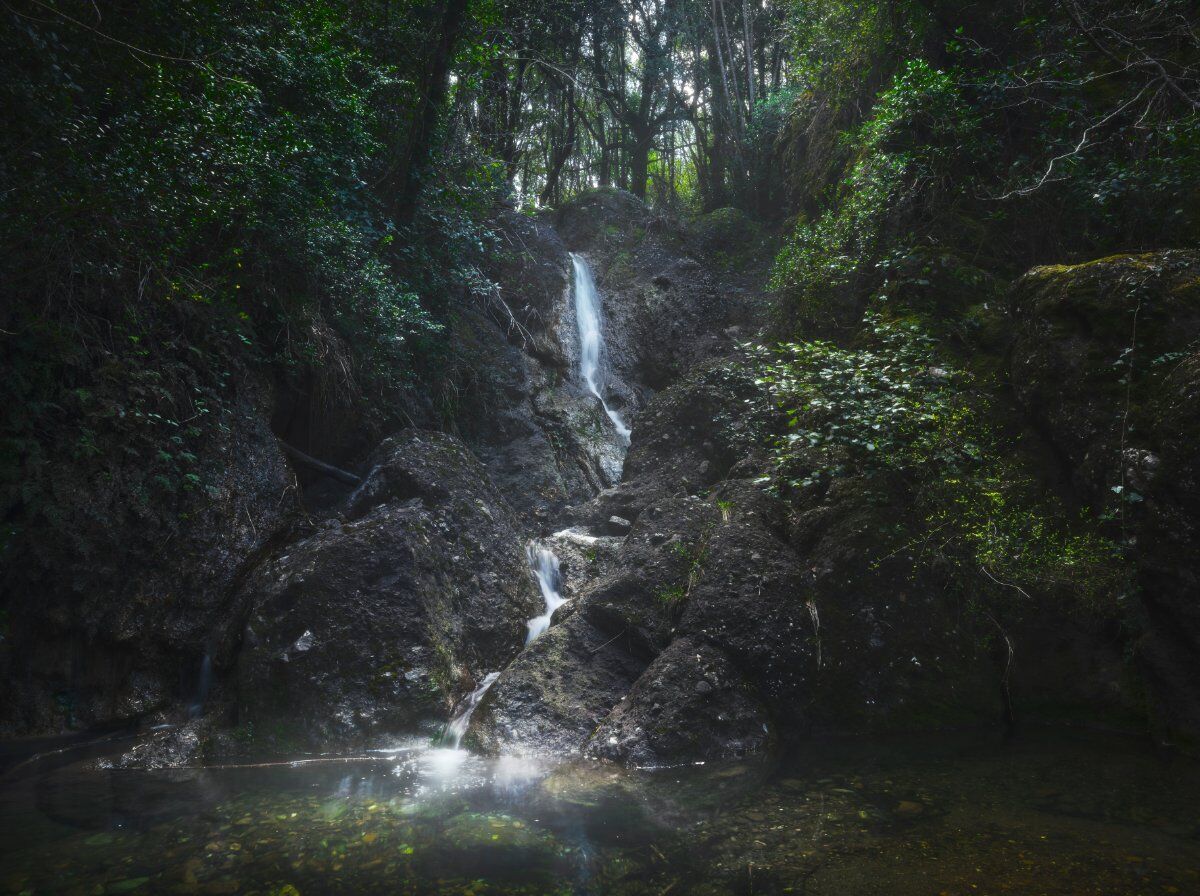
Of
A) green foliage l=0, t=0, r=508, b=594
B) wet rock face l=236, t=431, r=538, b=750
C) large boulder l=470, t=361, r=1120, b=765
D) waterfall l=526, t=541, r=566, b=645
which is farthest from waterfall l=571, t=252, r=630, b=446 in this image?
large boulder l=470, t=361, r=1120, b=765

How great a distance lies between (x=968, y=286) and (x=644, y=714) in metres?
5.48

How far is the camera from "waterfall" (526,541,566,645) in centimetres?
813

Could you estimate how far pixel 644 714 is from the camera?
17.5ft

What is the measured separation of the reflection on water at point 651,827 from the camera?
3.17m

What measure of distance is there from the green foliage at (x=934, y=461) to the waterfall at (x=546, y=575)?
3.03 meters

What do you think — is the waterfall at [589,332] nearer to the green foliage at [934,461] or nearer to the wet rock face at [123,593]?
the green foliage at [934,461]

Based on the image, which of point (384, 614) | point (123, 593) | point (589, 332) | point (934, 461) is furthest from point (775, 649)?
point (589, 332)

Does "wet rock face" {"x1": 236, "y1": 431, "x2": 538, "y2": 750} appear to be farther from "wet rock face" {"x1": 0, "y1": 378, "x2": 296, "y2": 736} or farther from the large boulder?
the large boulder

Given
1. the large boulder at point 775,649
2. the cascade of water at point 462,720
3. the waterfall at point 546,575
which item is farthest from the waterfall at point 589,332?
the cascade of water at point 462,720

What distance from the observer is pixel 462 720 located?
6.15 meters

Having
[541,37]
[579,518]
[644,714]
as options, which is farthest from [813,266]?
[541,37]

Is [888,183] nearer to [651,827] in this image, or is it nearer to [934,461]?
[934,461]

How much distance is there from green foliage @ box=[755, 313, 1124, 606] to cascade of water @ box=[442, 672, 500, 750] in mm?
3425

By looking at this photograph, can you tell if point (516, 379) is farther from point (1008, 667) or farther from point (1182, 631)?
point (1182, 631)
